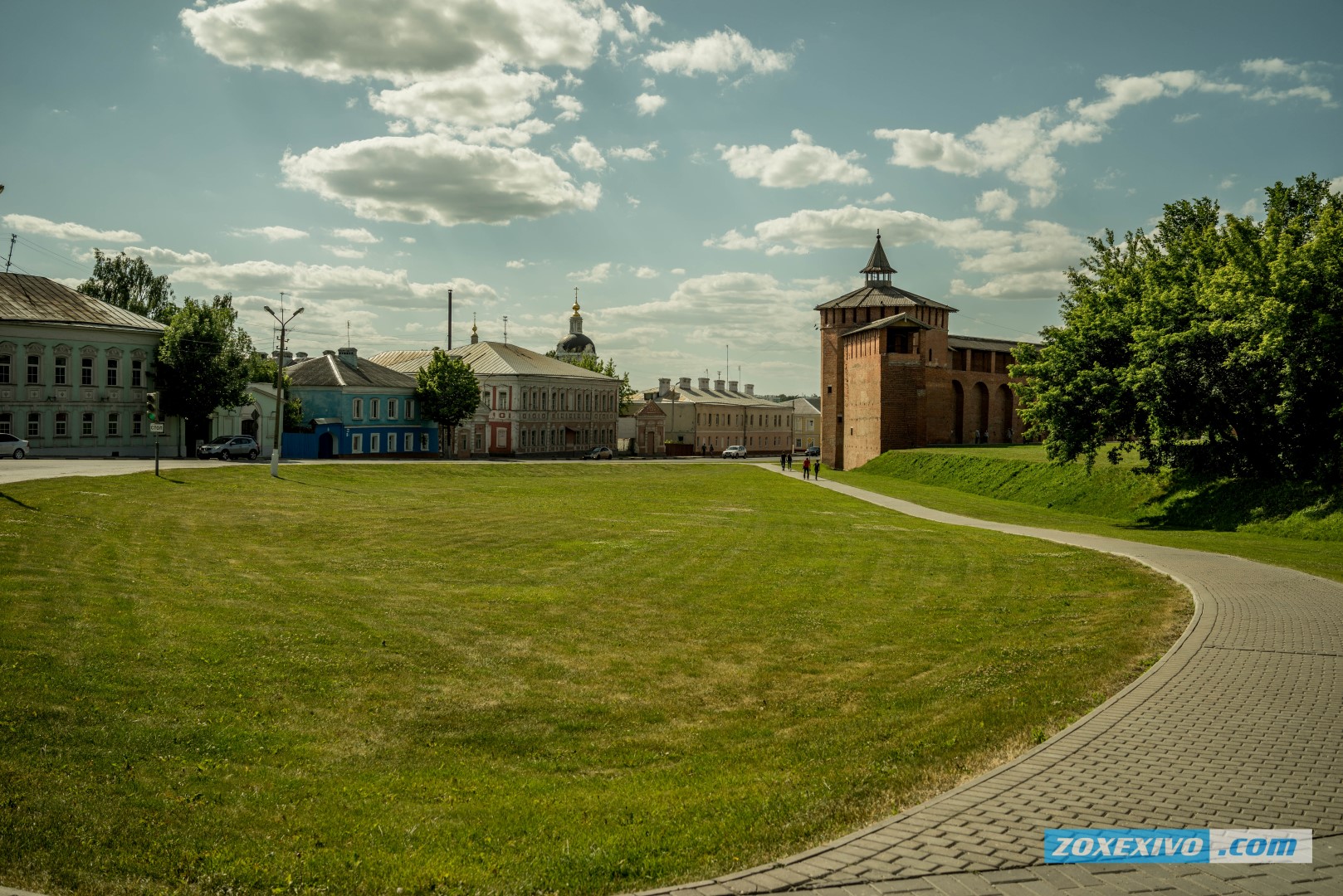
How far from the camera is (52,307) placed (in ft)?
Answer: 165

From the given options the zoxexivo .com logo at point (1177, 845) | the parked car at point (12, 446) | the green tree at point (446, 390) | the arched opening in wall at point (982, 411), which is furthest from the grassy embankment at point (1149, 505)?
the parked car at point (12, 446)

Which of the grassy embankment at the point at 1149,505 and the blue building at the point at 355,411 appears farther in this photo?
the blue building at the point at 355,411

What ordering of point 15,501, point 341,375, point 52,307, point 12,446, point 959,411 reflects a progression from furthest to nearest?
point 959,411
point 341,375
point 52,307
point 12,446
point 15,501

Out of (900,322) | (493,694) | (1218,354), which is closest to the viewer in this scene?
(493,694)

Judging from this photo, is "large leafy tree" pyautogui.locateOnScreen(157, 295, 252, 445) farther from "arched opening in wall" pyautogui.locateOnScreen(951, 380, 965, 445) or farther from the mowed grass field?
"arched opening in wall" pyautogui.locateOnScreen(951, 380, 965, 445)

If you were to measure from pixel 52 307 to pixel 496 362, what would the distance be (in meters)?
35.4

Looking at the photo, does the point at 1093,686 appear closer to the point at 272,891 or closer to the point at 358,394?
the point at 272,891

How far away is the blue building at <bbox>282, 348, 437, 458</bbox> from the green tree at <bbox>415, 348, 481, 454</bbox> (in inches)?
58.7

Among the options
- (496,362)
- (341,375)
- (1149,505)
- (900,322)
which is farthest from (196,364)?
(1149,505)

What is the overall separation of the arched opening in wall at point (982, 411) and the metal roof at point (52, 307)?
2403 inches

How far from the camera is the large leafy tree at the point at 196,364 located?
5250cm

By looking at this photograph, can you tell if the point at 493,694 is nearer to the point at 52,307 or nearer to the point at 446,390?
the point at 52,307

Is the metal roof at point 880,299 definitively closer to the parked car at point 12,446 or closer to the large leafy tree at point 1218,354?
the large leafy tree at point 1218,354

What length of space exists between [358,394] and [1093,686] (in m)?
64.9
